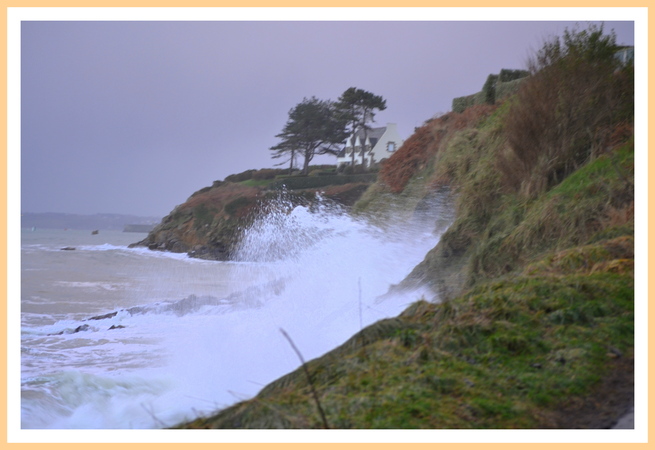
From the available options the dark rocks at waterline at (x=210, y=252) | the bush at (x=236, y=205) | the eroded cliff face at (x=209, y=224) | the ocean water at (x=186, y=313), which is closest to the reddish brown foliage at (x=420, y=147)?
the ocean water at (x=186, y=313)

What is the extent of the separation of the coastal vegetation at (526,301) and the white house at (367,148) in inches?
435

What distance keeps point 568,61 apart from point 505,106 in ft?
11.3

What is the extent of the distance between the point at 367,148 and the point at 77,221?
547 inches

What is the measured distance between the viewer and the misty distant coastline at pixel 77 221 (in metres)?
9.85

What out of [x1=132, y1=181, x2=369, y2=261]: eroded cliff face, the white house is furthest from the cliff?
the white house

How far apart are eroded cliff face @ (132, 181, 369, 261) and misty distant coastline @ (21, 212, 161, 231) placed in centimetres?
569

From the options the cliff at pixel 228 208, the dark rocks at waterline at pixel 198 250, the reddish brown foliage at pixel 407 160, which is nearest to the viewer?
the reddish brown foliage at pixel 407 160

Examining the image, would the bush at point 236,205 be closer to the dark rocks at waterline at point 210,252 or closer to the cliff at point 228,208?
the cliff at point 228,208

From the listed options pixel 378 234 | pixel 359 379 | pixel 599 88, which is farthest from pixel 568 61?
pixel 359 379

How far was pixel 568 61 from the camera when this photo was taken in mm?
9703

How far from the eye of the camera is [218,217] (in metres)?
22.0

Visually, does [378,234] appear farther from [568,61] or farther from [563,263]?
[563,263]

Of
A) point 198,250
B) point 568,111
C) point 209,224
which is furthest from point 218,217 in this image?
point 568,111

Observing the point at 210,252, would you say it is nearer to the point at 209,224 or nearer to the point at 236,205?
the point at 209,224
